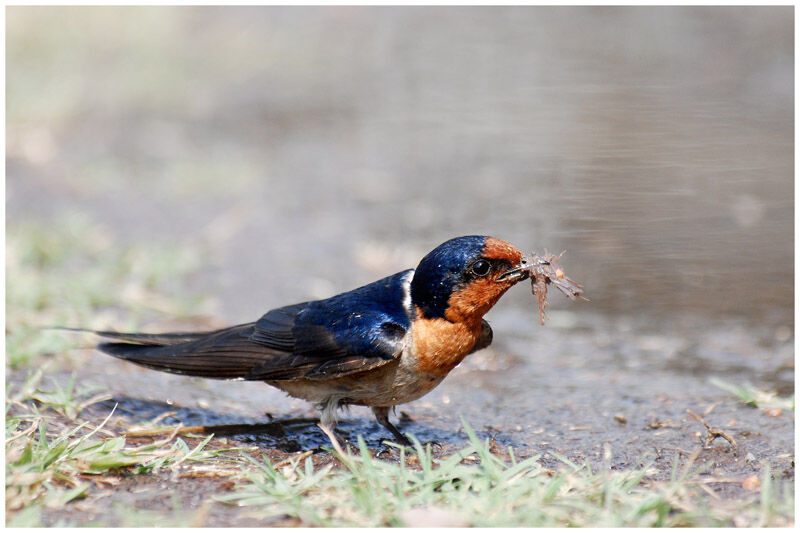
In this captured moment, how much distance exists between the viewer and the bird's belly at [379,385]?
3.55m

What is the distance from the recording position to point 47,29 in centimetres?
1145

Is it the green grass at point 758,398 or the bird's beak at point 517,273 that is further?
the green grass at point 758,398

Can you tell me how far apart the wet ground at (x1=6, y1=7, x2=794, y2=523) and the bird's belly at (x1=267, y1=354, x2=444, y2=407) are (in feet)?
0.98

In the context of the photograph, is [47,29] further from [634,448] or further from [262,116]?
[634,448]

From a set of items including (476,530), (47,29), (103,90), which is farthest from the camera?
(47,29)

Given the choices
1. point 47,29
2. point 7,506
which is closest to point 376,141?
point 47,29

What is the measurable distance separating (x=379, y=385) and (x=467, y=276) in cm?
53

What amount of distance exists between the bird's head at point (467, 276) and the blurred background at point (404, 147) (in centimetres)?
230

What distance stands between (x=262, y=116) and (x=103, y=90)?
67.7 inches

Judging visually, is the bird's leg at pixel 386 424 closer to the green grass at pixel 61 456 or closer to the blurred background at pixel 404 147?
the green grass at pixel 61 456

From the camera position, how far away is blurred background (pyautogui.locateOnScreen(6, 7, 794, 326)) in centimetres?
673

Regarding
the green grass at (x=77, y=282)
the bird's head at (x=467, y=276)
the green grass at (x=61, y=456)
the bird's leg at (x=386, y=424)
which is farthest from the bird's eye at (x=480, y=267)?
the green grass at (x=77, y=282)

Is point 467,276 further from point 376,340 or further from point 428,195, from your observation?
point 428,195

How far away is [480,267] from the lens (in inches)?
137
